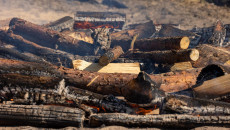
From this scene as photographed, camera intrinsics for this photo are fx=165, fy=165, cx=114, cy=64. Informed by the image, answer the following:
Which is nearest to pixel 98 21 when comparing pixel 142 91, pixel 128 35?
pixel 128 35

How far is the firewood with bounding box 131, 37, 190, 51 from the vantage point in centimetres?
493

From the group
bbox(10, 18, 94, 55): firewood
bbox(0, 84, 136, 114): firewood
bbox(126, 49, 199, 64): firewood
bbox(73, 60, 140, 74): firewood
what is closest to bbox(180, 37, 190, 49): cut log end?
bbox(126, 49, 199, 64): firewood

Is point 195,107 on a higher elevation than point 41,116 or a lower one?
higher

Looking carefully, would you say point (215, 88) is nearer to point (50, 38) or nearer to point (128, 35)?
point (128, 35)

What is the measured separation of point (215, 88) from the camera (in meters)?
2.96

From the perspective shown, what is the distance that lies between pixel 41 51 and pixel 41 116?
3994 millimetres

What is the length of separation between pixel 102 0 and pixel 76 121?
13.6 metres

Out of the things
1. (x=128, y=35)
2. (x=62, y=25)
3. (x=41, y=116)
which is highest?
(x=62, y=25)

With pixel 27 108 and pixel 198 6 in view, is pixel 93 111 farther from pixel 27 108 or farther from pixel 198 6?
pixel 198 6

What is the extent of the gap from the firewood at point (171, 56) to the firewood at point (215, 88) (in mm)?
1410

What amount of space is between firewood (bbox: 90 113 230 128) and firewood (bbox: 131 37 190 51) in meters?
3.00

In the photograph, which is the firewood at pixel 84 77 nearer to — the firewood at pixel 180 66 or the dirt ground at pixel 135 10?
the firewood at pixel 180 66

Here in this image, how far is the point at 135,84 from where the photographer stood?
8.85 feet

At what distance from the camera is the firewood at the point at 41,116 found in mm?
2373
